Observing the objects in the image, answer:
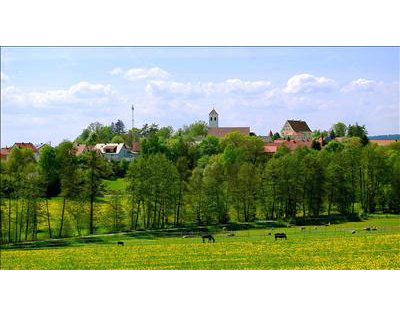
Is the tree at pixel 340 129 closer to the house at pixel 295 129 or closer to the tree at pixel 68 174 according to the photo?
the house at pixel 295 129

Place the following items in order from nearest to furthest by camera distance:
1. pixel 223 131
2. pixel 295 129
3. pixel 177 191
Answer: pixel 177 191 < pixel 223 131 < pixel 295 129

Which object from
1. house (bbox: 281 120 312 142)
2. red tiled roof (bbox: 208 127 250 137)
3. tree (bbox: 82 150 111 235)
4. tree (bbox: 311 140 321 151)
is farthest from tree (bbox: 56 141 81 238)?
house (bbox: 281 120 312 142)

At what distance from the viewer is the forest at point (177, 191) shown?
4648cm

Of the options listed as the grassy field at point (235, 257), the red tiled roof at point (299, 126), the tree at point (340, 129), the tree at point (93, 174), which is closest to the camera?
the grassy field at point (235, 257)

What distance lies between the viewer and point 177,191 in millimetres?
54094

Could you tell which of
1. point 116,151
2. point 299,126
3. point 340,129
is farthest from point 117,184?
point 299,126

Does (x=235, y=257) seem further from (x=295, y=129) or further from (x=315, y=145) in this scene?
(x=295, y=129)

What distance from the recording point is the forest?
46.5 meters

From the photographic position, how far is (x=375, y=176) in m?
62.4

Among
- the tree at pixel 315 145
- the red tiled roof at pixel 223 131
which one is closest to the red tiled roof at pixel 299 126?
the red tiled roof at pixel 223 131
